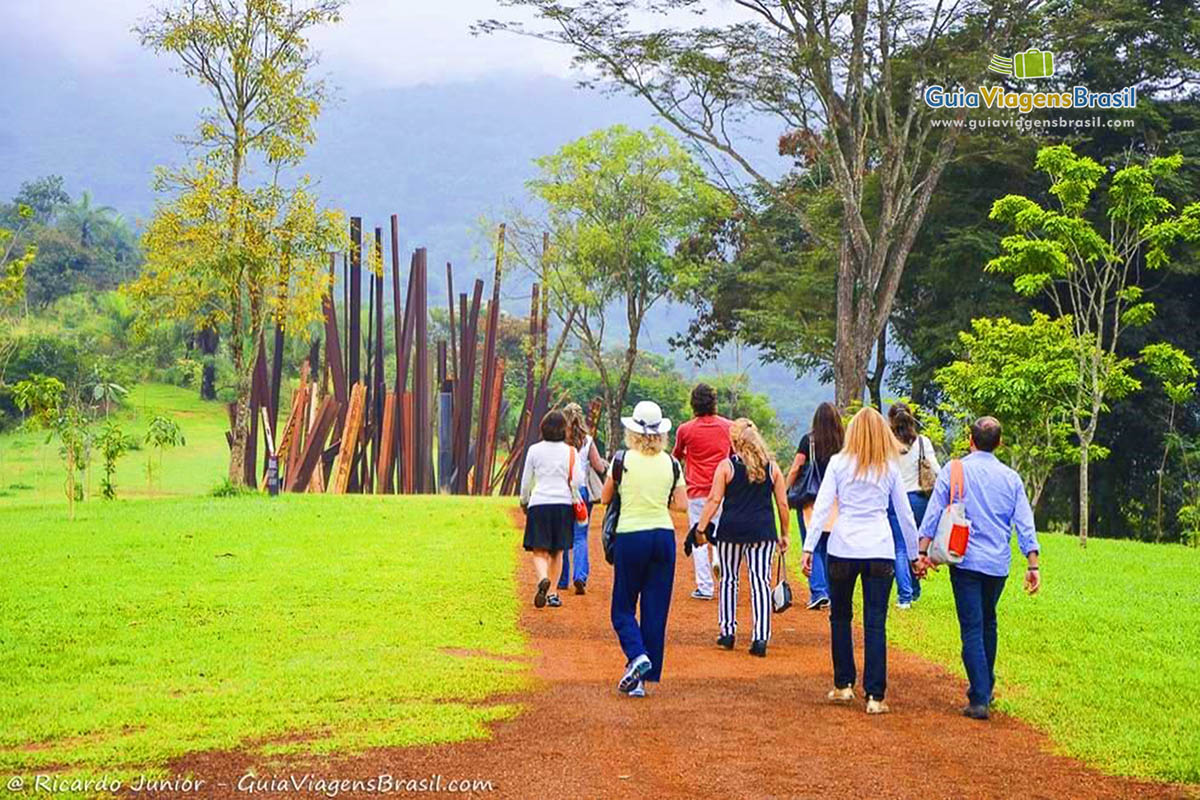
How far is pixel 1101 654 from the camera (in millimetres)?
10961

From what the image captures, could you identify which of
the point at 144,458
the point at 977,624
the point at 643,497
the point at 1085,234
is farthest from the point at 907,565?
the point at 144,458

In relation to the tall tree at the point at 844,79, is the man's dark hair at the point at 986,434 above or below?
below

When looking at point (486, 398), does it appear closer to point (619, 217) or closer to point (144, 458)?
point (619, 217)

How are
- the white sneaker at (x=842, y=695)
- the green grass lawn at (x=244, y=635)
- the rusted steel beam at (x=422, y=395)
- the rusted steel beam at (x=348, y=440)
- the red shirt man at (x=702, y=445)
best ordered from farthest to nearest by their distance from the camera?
the rusted steel beam at (x=422, y=395), the rusted steel beam at (x=348, y=440), the red shirt man at (x=702, y=445), the white sneaker at (x=842, y=695), the green grass lawn at (x=244, y=635)

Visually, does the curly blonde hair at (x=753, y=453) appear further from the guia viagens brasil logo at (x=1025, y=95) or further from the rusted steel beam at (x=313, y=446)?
the guia viagens brasil logo at (x=1025, y=95)

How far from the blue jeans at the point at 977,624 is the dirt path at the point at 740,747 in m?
0.23

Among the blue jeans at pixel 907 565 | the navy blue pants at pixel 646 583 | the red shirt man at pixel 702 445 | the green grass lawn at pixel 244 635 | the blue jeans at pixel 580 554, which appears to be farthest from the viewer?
the blue jeans at pixel 580 554

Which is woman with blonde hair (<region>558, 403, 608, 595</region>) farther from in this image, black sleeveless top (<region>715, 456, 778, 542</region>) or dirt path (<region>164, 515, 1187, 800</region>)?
dirt path (<region>164, 515, 1187, 800</region>)

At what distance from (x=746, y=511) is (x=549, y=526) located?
2000mm

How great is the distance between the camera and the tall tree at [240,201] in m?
24.1

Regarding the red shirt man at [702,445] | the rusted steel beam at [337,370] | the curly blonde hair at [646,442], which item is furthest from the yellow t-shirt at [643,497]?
the rusted steel beam at [337,370]

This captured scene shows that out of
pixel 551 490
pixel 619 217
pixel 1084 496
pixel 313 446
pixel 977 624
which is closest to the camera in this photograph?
pixel 977 624

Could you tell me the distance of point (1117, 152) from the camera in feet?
101

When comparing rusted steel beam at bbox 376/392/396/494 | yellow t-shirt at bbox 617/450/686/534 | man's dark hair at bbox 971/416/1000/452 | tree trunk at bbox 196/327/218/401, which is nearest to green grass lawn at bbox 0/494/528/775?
yellow t-shirt at bbox 617/450/686/534
